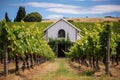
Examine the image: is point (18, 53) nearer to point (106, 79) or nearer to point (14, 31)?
point (14, 31)

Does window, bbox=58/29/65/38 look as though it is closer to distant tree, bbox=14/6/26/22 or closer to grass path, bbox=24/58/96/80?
distant tree, bbox=14/6/26/22

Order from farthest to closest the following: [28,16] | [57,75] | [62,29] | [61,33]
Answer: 1. [28,16]
2. [61,33]
3. [62,29]
4. [57,75]

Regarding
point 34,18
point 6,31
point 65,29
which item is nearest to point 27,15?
point 34,18

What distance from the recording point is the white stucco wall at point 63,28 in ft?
279

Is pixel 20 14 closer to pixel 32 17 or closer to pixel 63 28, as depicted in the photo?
pixel 32 17

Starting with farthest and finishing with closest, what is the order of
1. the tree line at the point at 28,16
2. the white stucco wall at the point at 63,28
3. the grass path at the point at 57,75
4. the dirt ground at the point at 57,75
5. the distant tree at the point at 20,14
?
the distant tree at the point at 20,14 → the tree line at the point at 28,16 → the white stucco wall at the point at 63,28 → the dirt ground at the point at 57,75 → the grass path at the point at 57,75

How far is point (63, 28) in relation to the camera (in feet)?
280

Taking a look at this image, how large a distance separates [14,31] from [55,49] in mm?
54653

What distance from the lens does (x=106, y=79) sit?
2159 centimetres

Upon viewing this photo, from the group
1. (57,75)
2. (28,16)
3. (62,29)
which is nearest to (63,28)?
(62,29)

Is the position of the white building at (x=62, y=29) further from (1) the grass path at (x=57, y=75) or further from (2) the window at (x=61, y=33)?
(1) the grass path at (x=57, y=75)

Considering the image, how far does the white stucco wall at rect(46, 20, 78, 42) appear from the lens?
84.9 m

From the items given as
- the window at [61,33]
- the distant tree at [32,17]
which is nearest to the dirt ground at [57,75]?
the window at [61,33]

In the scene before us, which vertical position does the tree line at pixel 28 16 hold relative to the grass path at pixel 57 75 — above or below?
above
